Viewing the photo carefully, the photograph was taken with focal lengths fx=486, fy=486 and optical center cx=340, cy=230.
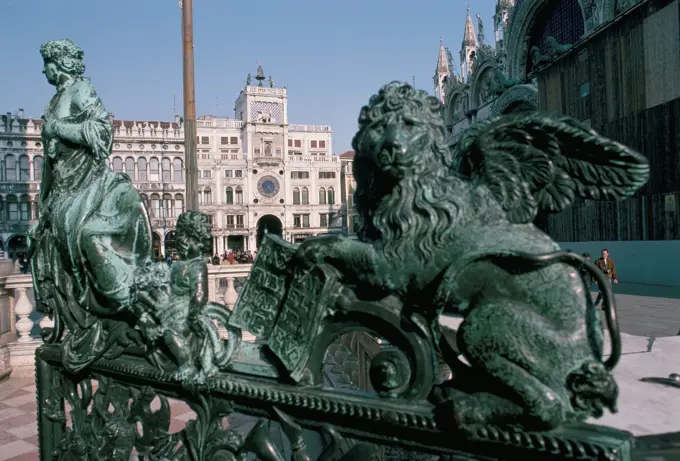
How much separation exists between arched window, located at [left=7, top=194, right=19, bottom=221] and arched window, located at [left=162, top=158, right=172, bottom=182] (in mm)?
10822

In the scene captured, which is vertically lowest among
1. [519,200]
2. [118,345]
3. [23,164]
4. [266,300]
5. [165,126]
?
[118,345]

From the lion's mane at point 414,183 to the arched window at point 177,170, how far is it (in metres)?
42.8

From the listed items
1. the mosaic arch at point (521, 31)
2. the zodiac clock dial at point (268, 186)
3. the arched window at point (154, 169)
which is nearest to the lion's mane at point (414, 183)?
the mosaic arch at point (521, 31)

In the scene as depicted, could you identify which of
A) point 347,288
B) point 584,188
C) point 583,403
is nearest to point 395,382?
point 347,288

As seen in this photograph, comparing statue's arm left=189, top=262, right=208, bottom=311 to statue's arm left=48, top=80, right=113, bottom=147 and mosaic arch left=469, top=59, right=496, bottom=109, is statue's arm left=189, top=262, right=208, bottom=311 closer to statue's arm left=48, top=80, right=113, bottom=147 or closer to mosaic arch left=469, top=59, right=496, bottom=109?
statue's arm left=48, top=80, right=113, bottom=147

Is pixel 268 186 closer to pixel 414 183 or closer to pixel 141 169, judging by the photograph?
pixel 141 169

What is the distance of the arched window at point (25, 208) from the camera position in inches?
1442

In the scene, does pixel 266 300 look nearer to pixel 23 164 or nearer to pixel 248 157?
pixel 23 164

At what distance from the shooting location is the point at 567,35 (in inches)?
765

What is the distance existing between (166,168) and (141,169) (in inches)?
78.1

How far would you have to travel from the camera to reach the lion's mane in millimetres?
1262

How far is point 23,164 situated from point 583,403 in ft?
144

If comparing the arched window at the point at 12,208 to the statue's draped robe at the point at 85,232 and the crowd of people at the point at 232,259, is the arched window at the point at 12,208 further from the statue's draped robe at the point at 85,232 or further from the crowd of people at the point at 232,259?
the statue's draped robe at the point at 85,232

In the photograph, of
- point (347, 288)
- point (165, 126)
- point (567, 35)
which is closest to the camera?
point (347, 288)
